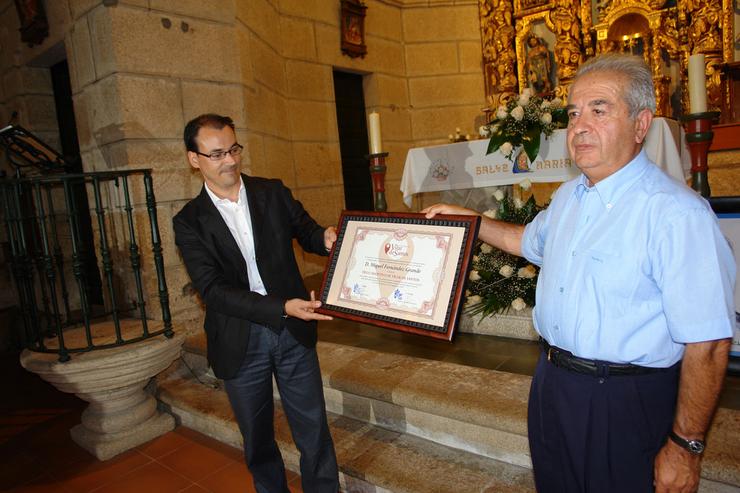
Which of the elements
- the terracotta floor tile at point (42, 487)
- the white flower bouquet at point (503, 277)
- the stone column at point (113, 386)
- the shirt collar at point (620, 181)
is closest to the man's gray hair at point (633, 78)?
the shirt collar at point (620, 181)

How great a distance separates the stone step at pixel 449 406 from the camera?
6.52 ft

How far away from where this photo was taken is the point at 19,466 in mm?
3104

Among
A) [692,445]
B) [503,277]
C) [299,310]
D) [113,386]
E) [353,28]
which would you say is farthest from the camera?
[353,28]

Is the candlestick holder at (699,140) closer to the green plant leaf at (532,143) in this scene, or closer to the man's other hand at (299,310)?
the green plant leaf at (532,143)

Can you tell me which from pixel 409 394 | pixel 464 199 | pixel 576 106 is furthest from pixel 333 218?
pixel 576 106

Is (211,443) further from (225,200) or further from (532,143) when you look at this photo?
(532,143)

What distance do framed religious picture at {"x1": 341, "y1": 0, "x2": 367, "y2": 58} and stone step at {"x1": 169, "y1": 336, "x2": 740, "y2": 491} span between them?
4858 millimetres

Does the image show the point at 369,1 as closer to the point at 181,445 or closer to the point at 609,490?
the point at 181,445

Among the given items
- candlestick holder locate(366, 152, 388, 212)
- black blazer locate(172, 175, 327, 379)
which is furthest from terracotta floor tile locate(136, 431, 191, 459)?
candlestick holder locate(366, 152, 388, 212)

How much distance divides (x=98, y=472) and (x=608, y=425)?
2.99 meters

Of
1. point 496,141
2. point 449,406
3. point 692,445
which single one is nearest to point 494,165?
point 496,141

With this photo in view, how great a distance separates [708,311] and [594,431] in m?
0.44

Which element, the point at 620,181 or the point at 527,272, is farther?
the point at 527,272

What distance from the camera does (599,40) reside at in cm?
666
